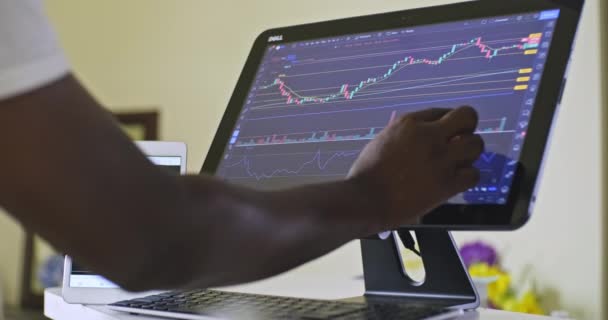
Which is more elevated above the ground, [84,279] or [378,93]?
[378,93]

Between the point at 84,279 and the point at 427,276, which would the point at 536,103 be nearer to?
the point at 427,276

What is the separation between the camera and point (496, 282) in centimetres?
193

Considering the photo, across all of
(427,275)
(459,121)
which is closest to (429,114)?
(459,121)

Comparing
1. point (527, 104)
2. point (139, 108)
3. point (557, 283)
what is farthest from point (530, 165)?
point (139, 108)

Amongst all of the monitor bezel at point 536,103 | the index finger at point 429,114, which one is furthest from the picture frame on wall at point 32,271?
the index finger at point 429,114

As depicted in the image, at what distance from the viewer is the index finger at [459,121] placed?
2.27 feet

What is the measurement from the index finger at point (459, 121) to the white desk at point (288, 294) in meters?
0.20

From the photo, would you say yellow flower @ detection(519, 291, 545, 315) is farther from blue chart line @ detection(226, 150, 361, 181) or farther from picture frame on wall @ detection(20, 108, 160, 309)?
picture frame on wall @ detection(20, 108, 160, 309)

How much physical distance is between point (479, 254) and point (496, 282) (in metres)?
0.09

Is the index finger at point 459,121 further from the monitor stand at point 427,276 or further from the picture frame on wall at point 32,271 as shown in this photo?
the picture frame on wall at point 32,271

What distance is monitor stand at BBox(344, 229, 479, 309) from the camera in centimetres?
86

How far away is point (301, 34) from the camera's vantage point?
3.32ft

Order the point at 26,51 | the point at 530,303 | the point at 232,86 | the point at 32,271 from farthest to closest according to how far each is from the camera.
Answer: the point at 32,271
the point at 232,86
the point at 530,303
the point at 26,51

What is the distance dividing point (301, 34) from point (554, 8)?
325 mm
